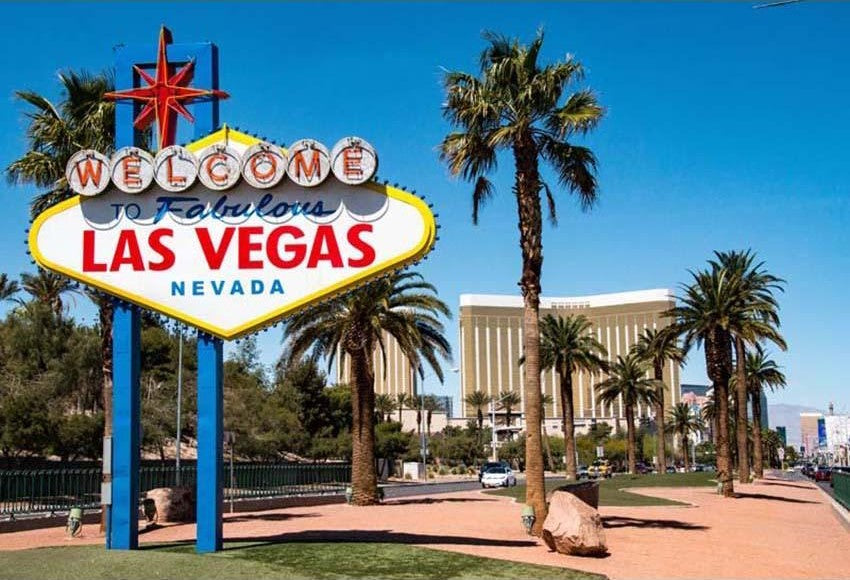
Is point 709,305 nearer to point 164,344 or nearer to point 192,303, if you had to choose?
point 192,303

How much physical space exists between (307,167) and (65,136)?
9.59 metres

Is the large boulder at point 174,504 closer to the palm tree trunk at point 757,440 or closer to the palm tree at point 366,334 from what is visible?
the palm tree at point 366,334

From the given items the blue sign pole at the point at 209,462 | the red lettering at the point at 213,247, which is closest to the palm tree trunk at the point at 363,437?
the blue sign pole at the point at 209,462

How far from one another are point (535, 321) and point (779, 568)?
835 centimetres

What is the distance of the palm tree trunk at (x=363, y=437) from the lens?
119 feet

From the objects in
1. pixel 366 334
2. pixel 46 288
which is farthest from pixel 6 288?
pixel 366 334

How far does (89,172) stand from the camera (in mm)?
17672

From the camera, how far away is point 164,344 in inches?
2539

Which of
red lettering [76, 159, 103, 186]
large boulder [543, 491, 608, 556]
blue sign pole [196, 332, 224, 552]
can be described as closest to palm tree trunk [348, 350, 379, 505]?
large boulder [543, 491, 608, 556]

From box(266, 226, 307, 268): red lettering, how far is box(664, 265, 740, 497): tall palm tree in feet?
104

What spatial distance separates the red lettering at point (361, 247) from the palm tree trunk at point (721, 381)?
31.6 metres

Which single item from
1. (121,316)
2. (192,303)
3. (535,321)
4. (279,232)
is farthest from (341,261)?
(535,321)

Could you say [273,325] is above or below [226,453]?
above

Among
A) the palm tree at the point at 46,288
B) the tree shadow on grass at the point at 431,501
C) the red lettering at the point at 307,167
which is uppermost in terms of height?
the palm tree at the point at 46,288
